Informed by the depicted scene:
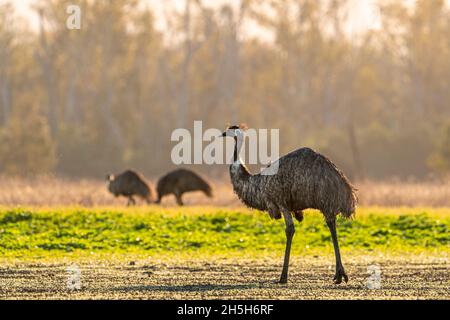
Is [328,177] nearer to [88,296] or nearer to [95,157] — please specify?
[88,296]

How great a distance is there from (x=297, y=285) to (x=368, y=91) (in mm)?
81297

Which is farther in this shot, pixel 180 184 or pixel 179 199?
pixel 180 184

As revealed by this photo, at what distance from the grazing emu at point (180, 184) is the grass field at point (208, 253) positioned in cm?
277

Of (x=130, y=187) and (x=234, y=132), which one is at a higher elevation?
(x=234, y=132)

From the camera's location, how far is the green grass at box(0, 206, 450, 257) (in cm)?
2427

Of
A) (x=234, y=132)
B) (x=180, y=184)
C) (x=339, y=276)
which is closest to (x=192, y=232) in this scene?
(x=180, y=184)

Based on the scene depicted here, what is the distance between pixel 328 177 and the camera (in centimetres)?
1661

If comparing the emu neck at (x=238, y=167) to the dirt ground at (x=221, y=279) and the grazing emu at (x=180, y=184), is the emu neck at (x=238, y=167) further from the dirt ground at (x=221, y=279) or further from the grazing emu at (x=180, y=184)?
the grazing emu at (x=180, y=184)

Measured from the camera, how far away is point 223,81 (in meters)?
91.2

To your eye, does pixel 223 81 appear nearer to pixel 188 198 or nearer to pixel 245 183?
pixel 188 198

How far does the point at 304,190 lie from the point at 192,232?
32.7 feet

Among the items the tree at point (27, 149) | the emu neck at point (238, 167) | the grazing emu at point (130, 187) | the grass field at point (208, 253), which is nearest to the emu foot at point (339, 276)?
the grass field at point (208, 253)

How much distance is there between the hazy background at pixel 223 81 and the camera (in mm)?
82688
